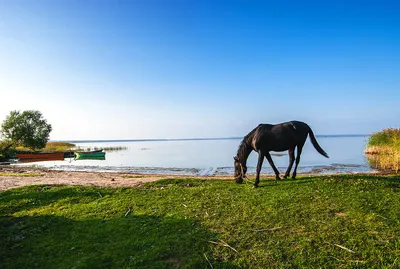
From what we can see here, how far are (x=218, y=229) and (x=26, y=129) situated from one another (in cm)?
5211

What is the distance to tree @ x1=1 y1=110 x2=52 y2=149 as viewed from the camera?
146 feet

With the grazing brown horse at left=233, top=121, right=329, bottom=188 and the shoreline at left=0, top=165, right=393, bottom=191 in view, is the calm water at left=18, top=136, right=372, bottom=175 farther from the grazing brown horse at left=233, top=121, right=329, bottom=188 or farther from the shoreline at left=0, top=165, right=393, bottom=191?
the grazing brown horse at left=233, top=121, right=329, bottom=188

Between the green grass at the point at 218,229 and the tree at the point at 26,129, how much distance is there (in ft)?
149

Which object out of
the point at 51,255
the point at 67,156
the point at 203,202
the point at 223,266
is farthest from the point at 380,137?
the point at 67,156

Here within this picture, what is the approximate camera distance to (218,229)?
5031mm

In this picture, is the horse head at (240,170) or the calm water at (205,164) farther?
the calm water at (205,164)

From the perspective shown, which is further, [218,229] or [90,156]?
[90,156]

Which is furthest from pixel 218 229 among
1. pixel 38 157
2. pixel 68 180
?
pixel 38 157

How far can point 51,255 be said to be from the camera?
181 inches

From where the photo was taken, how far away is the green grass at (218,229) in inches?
155

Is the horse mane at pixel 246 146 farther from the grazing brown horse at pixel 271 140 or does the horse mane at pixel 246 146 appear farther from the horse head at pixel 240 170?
the horse head at pixel 240 170

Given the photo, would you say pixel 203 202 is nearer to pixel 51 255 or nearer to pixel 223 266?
pixel 223 266

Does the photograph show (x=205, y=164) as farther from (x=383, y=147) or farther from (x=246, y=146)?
(x=246, y=146)

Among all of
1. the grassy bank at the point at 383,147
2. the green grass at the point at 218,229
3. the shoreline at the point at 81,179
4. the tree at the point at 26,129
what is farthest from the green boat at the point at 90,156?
the grassy bank at the point at 383,147
